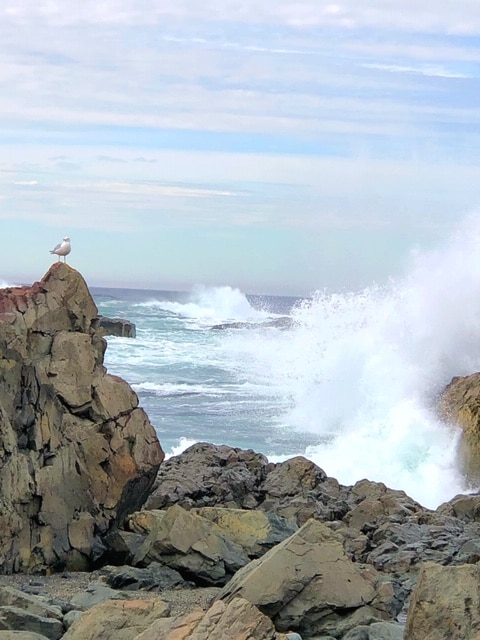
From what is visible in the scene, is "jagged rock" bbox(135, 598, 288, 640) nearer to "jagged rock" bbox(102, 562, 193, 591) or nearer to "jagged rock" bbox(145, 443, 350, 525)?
"jagged rock" bbox(102, 562, 193, 591)

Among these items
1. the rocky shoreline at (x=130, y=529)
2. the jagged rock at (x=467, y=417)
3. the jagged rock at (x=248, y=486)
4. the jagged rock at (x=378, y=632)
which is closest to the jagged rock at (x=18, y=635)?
the rocky shoreline at (x=130, y=529)

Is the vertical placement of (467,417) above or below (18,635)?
below

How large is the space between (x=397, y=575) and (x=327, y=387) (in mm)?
13688

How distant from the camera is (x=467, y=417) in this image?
16453 mm

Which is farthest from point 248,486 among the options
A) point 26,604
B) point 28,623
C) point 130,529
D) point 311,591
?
point 28,623

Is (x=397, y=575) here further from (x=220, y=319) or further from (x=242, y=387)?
(x=220, y=319)

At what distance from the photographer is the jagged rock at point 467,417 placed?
51.8 ft

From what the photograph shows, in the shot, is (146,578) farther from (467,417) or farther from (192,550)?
(467,417)

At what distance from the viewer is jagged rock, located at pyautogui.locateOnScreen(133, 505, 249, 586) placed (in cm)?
879

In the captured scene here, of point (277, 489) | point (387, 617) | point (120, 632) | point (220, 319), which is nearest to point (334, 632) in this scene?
point (387, 617)

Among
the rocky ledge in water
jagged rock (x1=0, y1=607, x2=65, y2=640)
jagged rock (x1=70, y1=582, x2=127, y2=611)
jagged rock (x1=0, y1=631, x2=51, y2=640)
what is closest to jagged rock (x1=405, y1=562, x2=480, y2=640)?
the rocky ledge in water

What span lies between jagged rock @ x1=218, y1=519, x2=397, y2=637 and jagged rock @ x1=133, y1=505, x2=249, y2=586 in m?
1.35

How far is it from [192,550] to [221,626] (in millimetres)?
3748

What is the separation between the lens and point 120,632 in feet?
19.4
